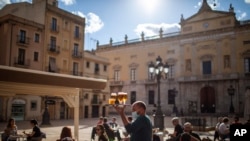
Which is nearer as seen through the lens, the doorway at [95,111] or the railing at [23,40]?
the railing at [23,40]

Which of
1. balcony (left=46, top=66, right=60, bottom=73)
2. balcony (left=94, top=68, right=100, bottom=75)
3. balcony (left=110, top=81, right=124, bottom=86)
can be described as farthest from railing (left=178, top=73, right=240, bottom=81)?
balcony (left=46, top=66, right=60, bottom=73)

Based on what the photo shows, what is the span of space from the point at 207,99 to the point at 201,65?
190 inches

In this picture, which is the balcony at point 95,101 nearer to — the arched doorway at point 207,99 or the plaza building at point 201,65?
the plaza building at point 201,65

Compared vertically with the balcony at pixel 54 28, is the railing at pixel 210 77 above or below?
below

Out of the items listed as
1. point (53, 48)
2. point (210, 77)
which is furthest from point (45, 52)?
point (210, 77)

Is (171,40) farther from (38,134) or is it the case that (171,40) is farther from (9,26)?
(38,134)

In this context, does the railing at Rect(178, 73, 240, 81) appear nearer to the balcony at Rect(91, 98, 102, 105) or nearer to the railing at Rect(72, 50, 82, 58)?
the balcony at Rect(91, 98, 102, 105)

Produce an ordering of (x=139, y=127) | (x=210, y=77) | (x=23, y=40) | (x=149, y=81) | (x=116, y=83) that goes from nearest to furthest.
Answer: (x=139, y=127)
(x=23, y=40)
(x=210, y=77)
(x=149, y=81)
(x=116, y=83)

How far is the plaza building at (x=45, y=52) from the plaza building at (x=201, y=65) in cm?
697

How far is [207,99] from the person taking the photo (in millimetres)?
34844

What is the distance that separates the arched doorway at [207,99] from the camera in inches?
1351

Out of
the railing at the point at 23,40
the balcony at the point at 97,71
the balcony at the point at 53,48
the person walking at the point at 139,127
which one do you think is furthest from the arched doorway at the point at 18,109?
the person walking at the point at 139,127

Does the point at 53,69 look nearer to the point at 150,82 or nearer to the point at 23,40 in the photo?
the point at 23,40

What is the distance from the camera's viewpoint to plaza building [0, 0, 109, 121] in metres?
26.9
